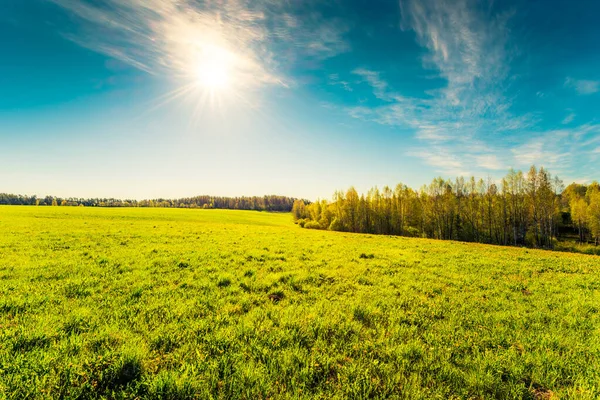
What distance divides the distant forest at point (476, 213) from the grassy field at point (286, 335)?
6398 cm

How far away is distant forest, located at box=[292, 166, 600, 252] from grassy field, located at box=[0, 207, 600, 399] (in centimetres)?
6398

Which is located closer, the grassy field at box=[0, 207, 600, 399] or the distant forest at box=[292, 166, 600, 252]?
the grassy field at box=[0, 207, 600, 399]

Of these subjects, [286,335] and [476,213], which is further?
[476,213]

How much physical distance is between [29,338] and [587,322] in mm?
14745

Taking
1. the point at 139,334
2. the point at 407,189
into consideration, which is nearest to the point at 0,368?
the point at 139,334

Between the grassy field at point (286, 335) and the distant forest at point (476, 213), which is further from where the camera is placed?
the distant forest at point (476, 213)

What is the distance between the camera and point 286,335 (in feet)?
18.9

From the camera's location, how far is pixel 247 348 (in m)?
5.23

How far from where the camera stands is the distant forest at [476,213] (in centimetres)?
5925

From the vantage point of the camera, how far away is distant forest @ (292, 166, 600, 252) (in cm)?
5925

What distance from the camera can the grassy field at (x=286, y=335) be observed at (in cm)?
419

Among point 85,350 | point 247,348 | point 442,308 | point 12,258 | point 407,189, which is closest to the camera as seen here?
point 85,350

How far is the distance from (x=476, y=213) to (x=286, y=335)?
80139 millimetres

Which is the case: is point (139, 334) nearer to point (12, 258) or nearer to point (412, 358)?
point (412, 358)
